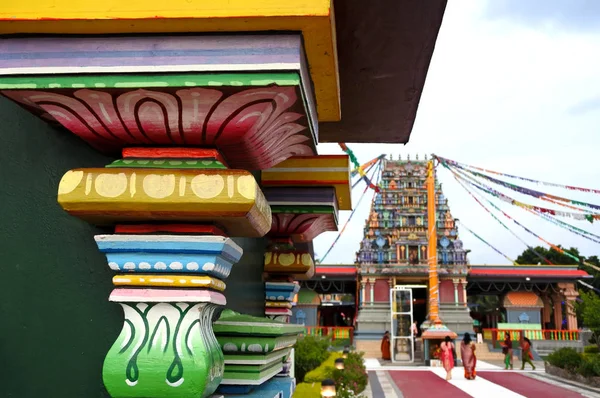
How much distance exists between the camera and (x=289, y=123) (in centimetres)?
217

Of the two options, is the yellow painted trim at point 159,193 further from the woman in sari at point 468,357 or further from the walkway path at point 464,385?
the woman in sari at point 468,357

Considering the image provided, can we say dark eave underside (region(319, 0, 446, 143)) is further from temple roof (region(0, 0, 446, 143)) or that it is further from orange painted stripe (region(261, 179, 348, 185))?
orange painted stripe (region(261, 179, 348, 185))

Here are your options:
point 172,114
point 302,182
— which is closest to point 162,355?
point 172,114

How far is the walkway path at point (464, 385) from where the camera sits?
11.3 meters

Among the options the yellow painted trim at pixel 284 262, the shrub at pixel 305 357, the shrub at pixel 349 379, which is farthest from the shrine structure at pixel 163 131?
the shrub at pixel 305 357

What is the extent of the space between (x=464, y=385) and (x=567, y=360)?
12.1 ft

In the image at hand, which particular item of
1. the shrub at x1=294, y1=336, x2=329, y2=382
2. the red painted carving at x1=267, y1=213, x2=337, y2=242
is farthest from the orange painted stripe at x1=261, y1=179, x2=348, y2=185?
the shrub at x1=294, y1=336, x2=329, y2=382

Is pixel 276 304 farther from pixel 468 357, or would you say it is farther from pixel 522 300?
pixel 522 300

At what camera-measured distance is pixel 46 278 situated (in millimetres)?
2168

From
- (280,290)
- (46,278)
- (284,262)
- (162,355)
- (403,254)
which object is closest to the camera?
(162,355)

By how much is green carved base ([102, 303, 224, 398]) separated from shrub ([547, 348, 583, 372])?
14.5 metres

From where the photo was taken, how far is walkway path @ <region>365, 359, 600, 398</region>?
37.0 ft

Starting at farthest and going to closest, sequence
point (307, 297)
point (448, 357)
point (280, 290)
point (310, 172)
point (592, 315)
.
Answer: point (307, 297) < point (448, 357) < point (592, 315) < point (280, 290) < point (310, 172)

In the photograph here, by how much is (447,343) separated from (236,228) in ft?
41.7
